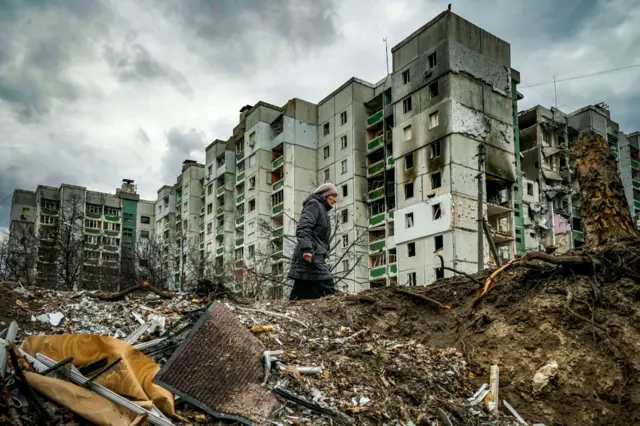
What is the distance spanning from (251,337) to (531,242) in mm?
45890

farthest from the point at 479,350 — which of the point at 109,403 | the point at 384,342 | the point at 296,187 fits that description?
the point at 296,187

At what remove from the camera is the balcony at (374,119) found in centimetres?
4406

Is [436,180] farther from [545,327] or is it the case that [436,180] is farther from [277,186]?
[545,327]

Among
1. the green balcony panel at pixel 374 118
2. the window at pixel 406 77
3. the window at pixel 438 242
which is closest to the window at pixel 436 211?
the window at pixel 438 242

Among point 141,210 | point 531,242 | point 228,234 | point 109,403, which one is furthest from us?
point 141,210

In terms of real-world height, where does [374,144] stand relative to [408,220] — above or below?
above

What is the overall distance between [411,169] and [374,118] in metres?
8.10

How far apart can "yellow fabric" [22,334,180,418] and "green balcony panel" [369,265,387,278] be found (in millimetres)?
37077

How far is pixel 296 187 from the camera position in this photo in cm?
4841

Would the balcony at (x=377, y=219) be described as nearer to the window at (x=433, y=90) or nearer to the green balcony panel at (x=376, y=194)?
the green balcony panel at (x=376, y=194)

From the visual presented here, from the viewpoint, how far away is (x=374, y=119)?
147 feet

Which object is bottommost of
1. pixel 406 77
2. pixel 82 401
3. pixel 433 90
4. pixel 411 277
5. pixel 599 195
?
pixel 82 401

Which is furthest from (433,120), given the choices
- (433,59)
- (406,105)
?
(433,59)

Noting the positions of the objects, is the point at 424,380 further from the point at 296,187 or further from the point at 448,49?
the point at 296,187
